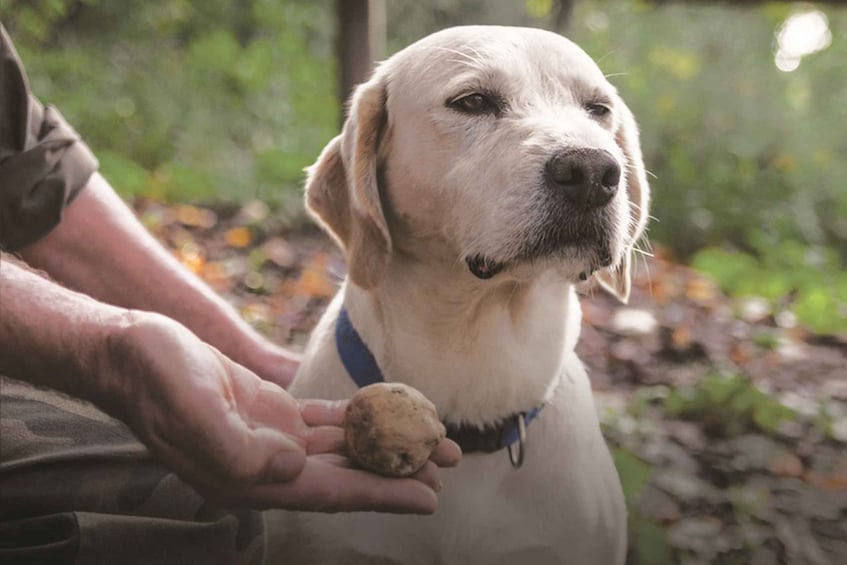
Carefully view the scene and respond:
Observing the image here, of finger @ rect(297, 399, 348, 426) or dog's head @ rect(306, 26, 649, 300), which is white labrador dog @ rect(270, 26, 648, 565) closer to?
dog's head @ rect(306, 26, 649, 300)

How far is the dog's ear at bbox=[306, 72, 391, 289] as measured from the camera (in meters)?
1.70

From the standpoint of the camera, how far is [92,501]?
159 centimetres

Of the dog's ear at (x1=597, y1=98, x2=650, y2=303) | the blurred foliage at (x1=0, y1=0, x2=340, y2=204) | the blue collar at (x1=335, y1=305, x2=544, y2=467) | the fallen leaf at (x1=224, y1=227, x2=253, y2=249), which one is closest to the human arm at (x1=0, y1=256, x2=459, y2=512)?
the blue collar at (x1=335, y1=305, x2=544, y2=467)

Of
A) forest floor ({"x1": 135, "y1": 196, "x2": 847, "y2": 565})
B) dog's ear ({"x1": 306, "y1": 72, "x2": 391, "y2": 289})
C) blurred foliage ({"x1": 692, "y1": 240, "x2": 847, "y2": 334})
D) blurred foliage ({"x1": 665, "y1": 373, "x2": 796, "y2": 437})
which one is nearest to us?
dog's ear ({"x1": 306, "y1": 72, "x2": 391, "y2": 289})

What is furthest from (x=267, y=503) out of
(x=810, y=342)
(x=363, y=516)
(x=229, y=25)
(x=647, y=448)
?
(x=229, y=25)

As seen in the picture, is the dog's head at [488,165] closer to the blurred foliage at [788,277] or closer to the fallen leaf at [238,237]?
the blurred foliage at [788,277]

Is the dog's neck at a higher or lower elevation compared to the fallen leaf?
higher

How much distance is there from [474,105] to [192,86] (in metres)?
3.29

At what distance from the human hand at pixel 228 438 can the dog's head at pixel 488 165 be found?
341 mm

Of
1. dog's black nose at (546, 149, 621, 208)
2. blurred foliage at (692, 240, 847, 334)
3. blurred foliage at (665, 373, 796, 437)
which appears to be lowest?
blurred foliage at (692, 240, 847, 334)

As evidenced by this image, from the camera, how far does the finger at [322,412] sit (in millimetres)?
1518

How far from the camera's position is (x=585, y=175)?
149 centimetres

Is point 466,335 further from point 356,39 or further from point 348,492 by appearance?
point 356,39

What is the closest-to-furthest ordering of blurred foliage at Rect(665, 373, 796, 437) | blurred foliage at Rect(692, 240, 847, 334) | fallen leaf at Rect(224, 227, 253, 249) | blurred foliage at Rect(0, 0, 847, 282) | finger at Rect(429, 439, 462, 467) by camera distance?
finger at Rect(429, 439, 462, 467)
blurred foliage at Rect(665, 373, 796, 437)
blurred foliage at Rect(692, 240, 847, 334)
fallen leaf at Rect(224, 227, 253, 249)
blurred foliage at Rect(0, 0, 847, 282)
